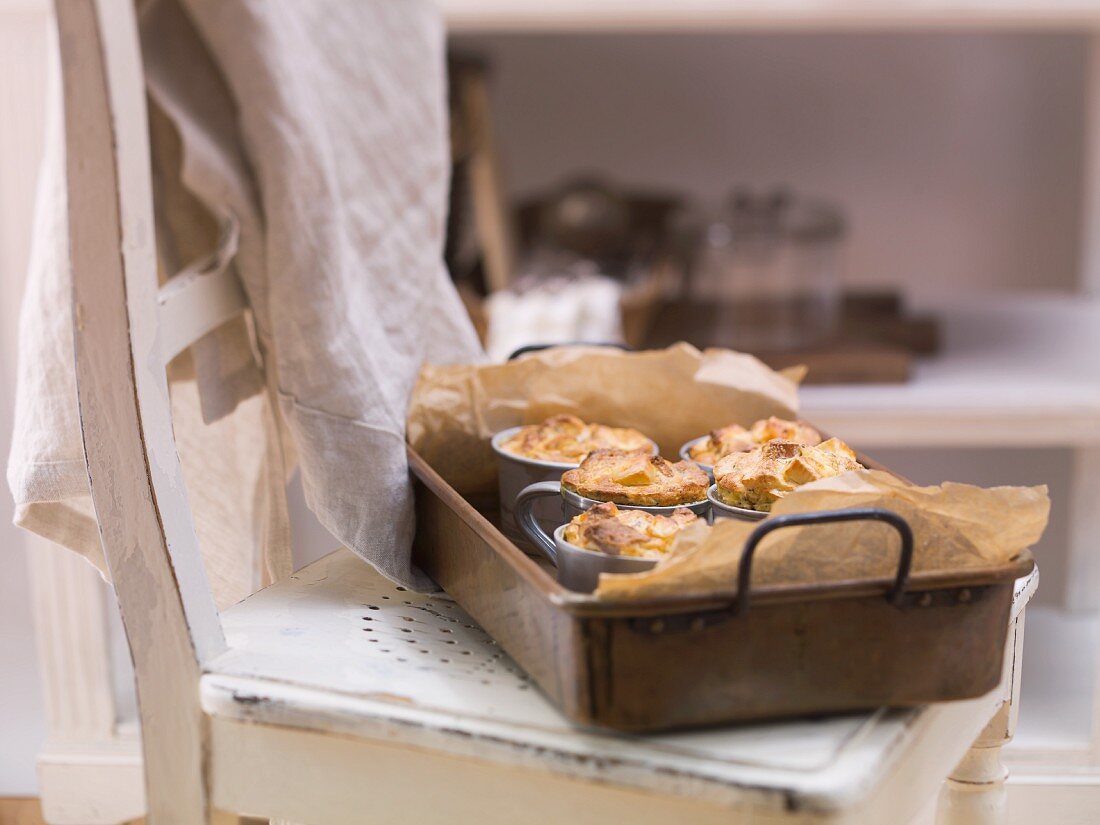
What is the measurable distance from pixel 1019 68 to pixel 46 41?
142cm

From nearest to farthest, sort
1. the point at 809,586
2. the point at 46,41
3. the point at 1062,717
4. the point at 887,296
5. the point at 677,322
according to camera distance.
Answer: the point at 809,586, the point at 46,41, the point at 1062,717, the point at 677,322, the point at 887,296

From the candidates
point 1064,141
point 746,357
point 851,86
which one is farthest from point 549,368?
point 1064,141

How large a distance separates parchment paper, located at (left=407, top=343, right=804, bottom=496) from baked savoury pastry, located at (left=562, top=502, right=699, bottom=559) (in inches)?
7.5

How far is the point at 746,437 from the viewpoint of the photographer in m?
0.61

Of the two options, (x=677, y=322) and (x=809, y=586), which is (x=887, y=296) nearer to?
(x=677, y=322)

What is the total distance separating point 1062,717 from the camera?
117cm

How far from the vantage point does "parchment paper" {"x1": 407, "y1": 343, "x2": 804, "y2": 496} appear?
678mm

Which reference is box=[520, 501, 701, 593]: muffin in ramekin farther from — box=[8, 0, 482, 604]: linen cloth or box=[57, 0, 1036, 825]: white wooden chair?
box=[8, 0, 482, 604]: linen cloth

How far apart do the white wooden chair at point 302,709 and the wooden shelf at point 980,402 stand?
2.02ft

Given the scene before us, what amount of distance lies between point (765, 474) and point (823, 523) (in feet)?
0.33

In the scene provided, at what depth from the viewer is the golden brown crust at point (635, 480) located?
0.53 m

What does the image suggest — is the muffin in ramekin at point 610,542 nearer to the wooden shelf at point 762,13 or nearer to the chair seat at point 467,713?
the chair seat at point 467,713

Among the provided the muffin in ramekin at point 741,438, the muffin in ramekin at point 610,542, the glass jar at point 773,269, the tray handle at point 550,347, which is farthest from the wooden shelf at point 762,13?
the muffin in ramekin at point 610,542

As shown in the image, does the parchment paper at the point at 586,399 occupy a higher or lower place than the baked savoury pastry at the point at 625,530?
higher
